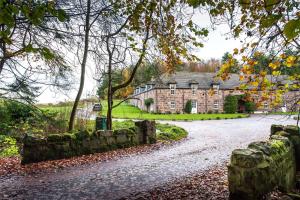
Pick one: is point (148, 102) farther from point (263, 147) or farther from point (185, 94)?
point (263, 147)

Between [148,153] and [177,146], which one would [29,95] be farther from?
[177,146]

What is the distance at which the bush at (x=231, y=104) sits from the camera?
1763 inches

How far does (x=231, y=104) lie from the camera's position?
4478 centimetres

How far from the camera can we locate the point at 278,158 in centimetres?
603

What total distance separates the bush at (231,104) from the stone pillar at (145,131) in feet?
105

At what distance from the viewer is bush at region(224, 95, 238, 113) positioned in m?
44.8

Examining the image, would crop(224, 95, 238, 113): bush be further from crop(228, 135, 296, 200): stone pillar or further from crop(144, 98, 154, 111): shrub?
crop(228, 135, 296, 200): stone pillar

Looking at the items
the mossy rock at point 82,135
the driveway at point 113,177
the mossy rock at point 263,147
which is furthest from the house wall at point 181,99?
the mossy rock at point 263,147

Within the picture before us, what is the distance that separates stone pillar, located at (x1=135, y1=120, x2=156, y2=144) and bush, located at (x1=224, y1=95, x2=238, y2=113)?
32077mm

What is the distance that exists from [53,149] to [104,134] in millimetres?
2607

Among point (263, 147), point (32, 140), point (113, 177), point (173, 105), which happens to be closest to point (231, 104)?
point (173, 105)

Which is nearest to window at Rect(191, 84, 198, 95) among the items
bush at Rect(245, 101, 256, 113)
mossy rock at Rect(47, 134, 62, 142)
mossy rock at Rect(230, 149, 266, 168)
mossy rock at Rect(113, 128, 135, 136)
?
bush at Rect(245, 101, 256, 113)

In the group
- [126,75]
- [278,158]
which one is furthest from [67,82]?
[126,75]

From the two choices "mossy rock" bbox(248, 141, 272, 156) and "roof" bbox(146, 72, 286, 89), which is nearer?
"mossy rock" bbox(248, 141, 272, 156)
